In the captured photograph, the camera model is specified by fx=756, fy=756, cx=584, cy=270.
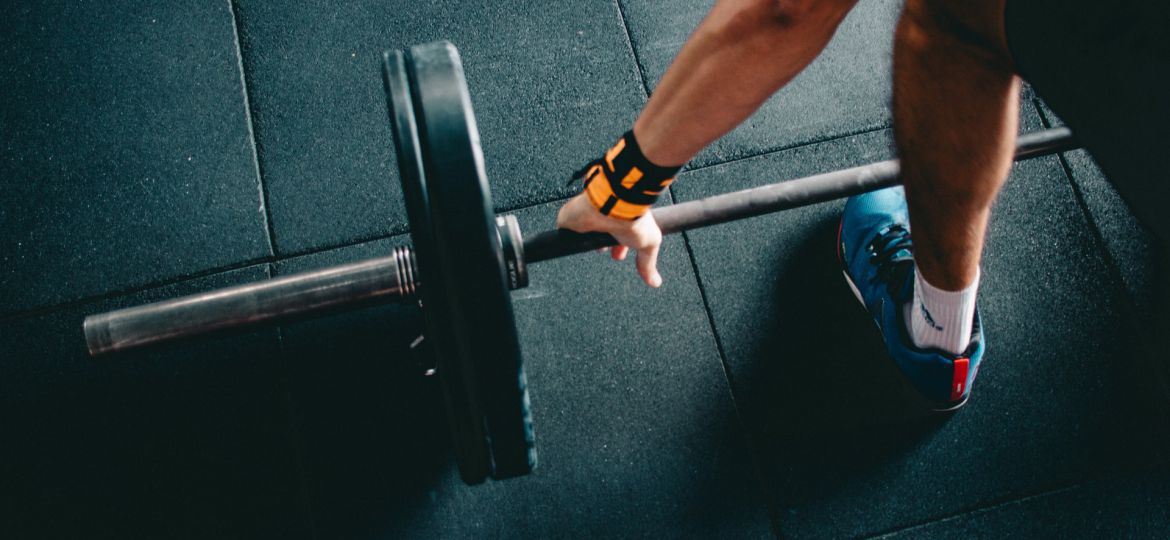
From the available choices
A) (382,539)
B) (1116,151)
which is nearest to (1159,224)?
(1116,151)

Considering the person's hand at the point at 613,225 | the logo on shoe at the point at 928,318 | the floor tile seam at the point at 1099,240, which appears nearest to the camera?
the person's hand at the point at 613,225

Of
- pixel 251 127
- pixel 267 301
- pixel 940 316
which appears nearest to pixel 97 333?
pixel 267 301

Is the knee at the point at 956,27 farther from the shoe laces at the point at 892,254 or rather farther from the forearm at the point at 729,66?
the shoe laces at the point at 892,254

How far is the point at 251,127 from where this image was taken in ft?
4.17

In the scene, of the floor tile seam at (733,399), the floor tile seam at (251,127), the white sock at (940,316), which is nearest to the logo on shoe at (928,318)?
the white sock at (940,316)

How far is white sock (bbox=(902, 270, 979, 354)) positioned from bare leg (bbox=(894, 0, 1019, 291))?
7 cm

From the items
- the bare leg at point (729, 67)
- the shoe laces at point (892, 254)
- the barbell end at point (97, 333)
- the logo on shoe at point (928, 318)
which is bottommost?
the logo on shoe at point (928, 318)

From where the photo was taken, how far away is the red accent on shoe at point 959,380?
3.39 feet

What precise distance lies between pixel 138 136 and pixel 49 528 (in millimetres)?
624

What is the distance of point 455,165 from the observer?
2.11ft

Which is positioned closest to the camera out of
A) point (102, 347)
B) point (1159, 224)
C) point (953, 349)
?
point (1159, 224)

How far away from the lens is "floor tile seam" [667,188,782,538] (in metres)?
1.14

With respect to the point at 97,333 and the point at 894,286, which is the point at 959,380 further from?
the point at 97,333

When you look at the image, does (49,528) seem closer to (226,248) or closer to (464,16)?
(226,248)
